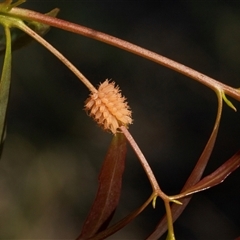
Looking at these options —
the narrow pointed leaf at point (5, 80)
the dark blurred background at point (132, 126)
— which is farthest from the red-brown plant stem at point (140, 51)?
the dark blurred background at point (132, 126)

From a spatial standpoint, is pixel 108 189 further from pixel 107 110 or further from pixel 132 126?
pixel 132 126

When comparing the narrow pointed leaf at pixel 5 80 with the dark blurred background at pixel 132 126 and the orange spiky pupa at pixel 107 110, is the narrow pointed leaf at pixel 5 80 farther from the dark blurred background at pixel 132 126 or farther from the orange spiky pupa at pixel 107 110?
the dark blurred background at pixel 132 126

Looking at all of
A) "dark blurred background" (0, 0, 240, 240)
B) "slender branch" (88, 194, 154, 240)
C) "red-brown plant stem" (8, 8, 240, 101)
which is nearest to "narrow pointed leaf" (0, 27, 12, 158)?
"red-brown plant stem" (8, 8, 240, 101)

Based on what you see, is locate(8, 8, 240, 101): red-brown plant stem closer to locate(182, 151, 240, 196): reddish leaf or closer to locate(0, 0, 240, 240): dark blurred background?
locate(182, 151, 240, 196): reddish leaf

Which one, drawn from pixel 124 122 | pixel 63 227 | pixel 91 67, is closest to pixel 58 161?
pixel 63 227

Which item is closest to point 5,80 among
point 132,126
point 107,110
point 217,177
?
point 107,110

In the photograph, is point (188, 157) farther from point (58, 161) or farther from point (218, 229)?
point (58, 161)
